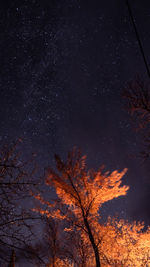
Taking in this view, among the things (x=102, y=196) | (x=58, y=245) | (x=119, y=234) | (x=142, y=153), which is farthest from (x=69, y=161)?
(x=58, y=245)

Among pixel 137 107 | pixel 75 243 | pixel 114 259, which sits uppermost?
pixel 137 107

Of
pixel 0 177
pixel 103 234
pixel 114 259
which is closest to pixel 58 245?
pixel 114 259

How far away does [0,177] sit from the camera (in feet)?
14.9

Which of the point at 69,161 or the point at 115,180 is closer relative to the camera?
the point at 115,180

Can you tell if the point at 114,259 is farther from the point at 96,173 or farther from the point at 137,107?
the point at 137,107

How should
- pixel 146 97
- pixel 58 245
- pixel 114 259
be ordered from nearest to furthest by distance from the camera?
pixel 146 97
pixel 114 259
pixel 58 245

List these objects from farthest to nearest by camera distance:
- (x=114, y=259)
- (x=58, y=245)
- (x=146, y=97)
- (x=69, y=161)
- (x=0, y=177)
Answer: (x=58, y=245), (x=114, y=259), (x=69, y=161), (x=146, y=97), (x=0, y=177)

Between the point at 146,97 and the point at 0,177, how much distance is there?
7350 millimetres

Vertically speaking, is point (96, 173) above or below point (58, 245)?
above

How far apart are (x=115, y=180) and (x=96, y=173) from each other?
1.31m

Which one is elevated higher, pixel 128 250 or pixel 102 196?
pixel 102 196

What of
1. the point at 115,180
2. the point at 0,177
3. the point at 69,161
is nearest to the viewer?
the point at 0,177

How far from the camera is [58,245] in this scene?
17.5 meters

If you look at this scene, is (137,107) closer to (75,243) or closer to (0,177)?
(0,177)
